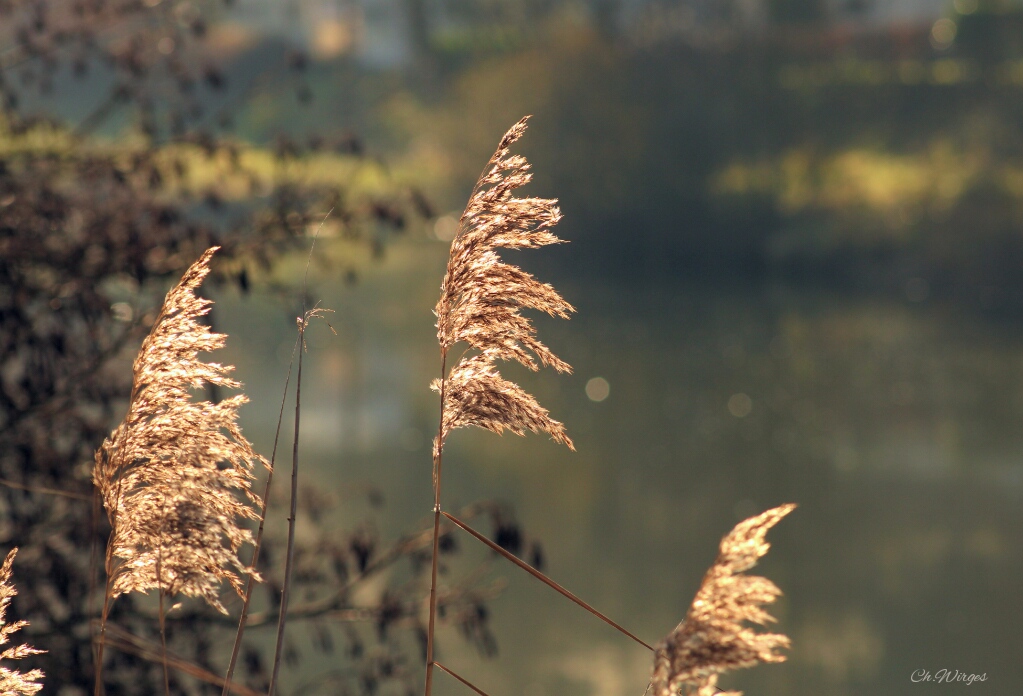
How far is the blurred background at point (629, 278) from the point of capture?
3945 millimetres

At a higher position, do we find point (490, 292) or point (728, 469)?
point (728, 469)

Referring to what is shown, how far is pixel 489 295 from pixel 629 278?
24.3m

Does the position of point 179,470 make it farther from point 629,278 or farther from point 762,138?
point 762,138

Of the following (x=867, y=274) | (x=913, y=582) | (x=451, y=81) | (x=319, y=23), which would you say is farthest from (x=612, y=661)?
(x=319, y=23)

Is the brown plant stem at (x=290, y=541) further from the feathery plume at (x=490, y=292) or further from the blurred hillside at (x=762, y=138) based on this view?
the blurred hillside at (x=762, y=138)

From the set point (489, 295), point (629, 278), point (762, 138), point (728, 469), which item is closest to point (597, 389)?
point (728, 469)

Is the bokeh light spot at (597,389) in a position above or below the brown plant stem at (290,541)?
above

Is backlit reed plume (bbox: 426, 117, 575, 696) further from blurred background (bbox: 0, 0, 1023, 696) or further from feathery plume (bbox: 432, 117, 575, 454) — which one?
blurred background (bbox: 0, 0, 1023, 696)

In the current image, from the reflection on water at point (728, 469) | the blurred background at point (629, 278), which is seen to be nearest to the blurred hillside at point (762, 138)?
the blurred background at point (629, 278)

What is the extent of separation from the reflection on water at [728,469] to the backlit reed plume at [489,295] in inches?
227

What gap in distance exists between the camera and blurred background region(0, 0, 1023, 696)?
155 inches

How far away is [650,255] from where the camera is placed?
26219 mm

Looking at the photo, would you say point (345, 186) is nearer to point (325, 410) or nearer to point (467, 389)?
point (467, 389)

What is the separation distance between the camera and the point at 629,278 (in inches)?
1004
